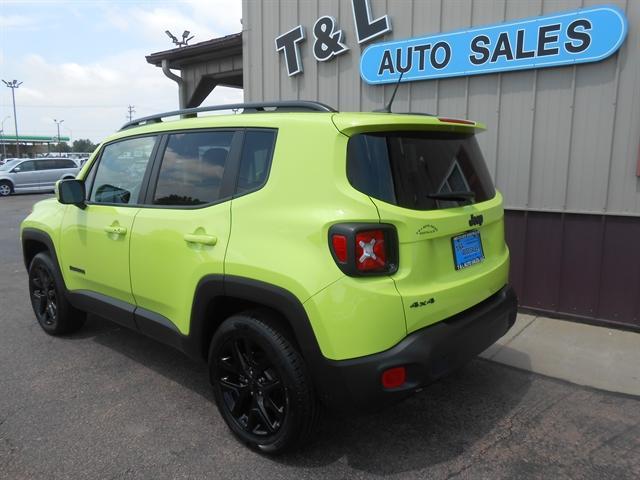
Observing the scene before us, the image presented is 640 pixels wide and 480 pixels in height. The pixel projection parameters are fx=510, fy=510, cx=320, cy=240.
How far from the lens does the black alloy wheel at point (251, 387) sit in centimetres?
264

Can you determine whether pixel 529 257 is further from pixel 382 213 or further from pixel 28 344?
pixel 28 344

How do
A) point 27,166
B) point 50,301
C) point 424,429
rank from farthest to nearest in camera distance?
point 27,166
point 50,301
point 424,429

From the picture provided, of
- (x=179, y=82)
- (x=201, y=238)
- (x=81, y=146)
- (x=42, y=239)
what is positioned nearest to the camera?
(x=201, y=238)

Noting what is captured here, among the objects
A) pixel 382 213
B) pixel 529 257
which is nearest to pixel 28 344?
pixel 382 213

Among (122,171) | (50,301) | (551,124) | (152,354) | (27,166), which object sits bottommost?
(152,354)

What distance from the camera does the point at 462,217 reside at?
8.67 feet

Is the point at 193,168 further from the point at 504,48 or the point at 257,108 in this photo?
the point at 504,48

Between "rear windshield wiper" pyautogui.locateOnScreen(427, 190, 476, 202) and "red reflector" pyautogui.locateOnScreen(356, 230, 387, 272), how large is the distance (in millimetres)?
415

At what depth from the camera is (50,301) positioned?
4.54 m

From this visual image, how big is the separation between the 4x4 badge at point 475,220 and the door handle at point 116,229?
220cm

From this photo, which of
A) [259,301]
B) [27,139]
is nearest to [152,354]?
[259,301]

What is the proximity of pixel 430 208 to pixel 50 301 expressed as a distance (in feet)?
12.0

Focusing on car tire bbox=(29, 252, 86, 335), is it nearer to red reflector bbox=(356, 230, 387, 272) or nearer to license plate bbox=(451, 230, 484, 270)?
red reflector bbox=(356, 230, 387, 272)

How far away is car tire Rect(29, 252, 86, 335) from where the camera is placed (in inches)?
170
